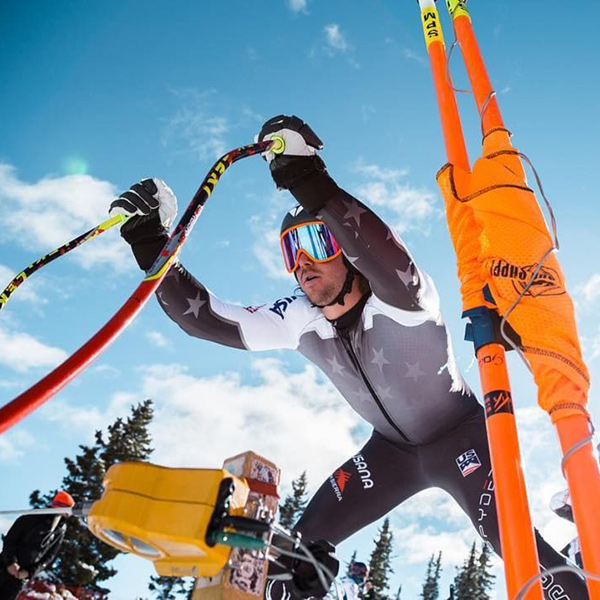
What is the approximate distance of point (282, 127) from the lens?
10.2ft

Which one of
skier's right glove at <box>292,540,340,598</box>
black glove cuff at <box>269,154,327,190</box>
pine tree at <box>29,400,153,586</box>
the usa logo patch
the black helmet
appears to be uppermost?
pine tree at <box>29,400,153,586</box>

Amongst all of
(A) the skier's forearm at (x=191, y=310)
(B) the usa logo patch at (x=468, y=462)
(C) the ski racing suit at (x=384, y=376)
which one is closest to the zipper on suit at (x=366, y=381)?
(C) the ski racing suit at (x=384, y=376)

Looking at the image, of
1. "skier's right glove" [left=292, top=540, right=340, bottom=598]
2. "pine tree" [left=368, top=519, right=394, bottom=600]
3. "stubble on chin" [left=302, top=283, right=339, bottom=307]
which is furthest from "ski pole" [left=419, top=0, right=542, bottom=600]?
"pine tree" [left=368, top=519, right=394, bottom=600]

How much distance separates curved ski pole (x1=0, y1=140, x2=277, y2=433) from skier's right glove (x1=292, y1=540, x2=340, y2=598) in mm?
712

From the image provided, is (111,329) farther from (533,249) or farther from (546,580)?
(546,580)

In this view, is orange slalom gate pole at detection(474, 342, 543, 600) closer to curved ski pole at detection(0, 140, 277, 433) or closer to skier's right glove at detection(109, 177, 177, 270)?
curved ski pole at detection(0, 140, 277, 433)

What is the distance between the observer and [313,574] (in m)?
1.41

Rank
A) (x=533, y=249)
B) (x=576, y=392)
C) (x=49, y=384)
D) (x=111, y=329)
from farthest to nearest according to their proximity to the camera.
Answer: (x=533, y=249) < (x=576, y=392) < (x=111, y=329) < (x=49, y=384)

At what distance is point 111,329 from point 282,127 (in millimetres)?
1956

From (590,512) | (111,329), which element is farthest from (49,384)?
(590,512)

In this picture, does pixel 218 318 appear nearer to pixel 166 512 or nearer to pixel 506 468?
pixel 506 468

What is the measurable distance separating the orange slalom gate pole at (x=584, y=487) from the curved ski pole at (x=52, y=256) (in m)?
2.20

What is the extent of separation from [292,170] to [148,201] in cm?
105

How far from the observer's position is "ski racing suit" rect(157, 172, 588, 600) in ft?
11.3
